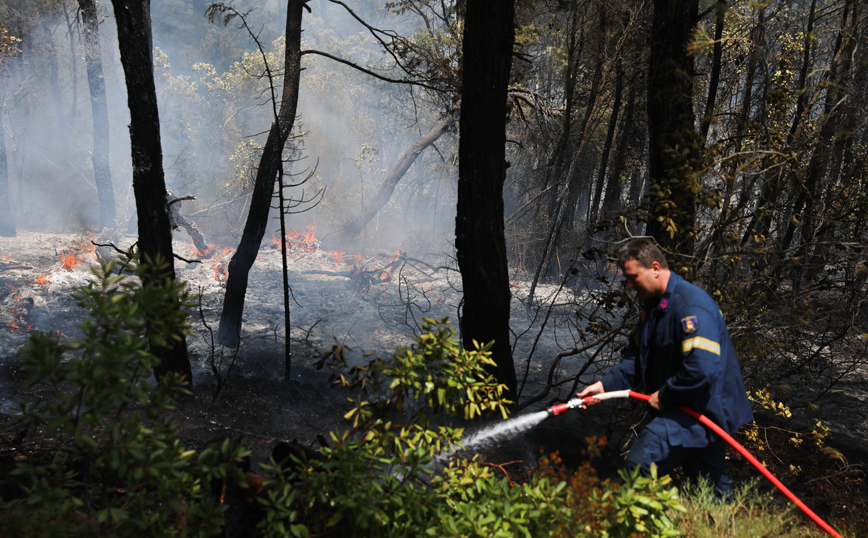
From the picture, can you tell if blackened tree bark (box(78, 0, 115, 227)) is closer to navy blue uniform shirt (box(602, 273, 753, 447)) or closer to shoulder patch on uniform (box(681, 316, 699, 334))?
navy blue uniform shirt (box(602, 273, 753, 447))

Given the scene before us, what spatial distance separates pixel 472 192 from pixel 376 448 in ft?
7.89

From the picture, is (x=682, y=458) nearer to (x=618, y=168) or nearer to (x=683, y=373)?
(x=683, y=373)

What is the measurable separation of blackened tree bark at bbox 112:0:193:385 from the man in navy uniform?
4.19 metres

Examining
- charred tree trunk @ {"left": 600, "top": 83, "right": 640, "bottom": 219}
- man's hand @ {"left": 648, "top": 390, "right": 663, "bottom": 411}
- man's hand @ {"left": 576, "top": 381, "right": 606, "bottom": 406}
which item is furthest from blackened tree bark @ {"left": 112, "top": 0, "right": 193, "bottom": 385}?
charred tree trunk @ {"left": 600, "top": 83, "right": 640, "bottom": 219}

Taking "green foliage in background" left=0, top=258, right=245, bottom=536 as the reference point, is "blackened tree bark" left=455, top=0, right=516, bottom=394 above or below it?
above

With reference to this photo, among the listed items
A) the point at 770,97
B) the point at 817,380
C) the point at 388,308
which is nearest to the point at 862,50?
the point at 817,380

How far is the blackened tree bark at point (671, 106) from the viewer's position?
4199mm

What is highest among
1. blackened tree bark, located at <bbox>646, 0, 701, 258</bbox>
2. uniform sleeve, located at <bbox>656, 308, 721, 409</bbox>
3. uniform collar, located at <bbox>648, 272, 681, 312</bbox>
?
blackened tree bark, located at <bbox>646, 0, 701, 258</bbox>

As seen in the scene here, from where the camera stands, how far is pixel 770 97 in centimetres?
417

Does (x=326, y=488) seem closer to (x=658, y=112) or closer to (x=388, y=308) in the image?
(x=658, y=112)

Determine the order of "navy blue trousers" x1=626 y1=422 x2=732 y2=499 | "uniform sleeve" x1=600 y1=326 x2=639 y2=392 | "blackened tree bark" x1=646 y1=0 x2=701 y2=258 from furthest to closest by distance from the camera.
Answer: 1. "blackened tree bark" x1=646 y1=0 x2=701 y2=258
2. "uniform sleeve" x1=600 y1=326 x2=639 y2=392
3. "navy blue trousers" x1=626 y1=422 x2=732 y2=499

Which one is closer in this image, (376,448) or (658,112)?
(376,448)

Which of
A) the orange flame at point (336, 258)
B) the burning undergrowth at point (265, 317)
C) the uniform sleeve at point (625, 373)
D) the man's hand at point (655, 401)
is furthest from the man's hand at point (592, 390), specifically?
the orange flame at point (336, 258)

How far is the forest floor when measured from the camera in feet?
14.6
